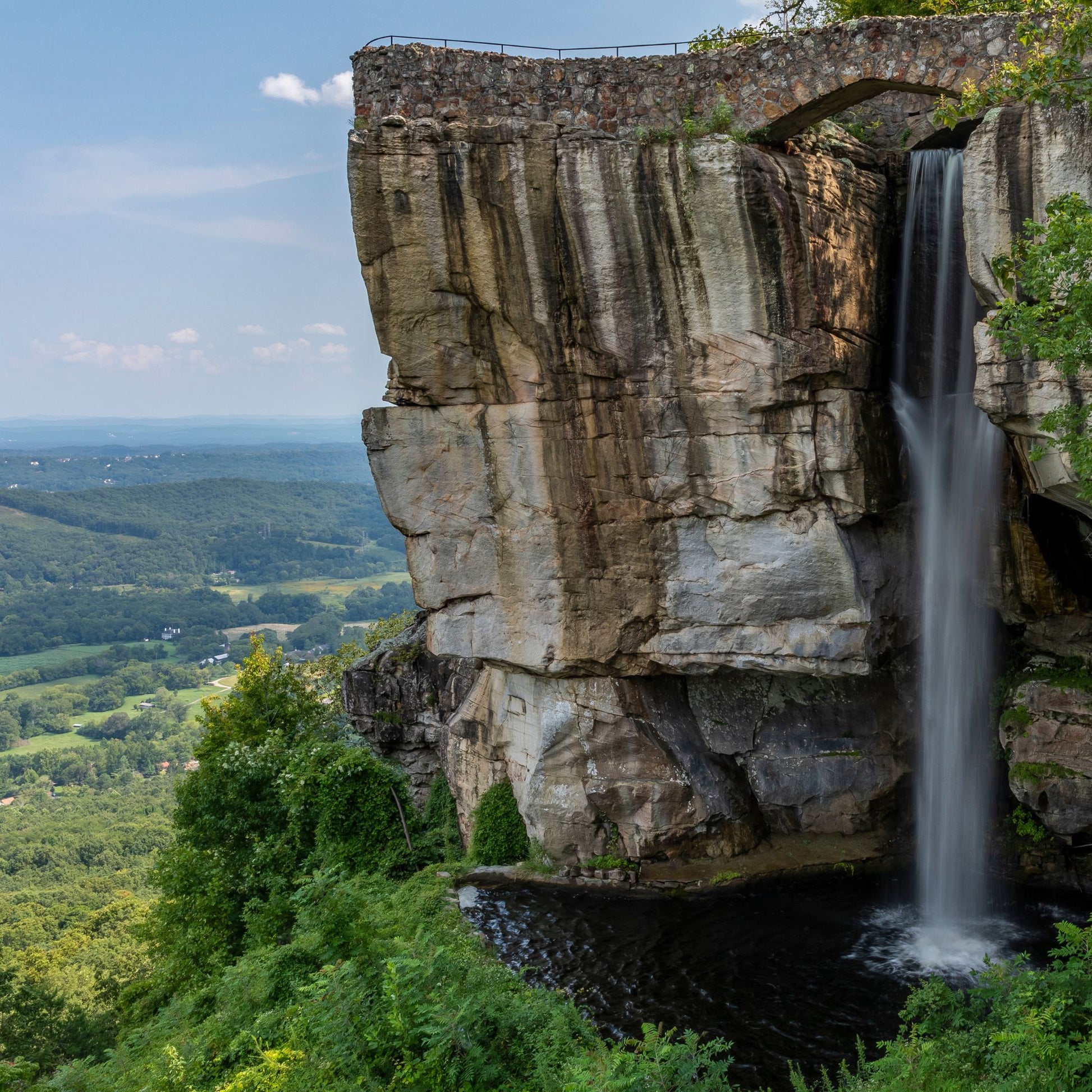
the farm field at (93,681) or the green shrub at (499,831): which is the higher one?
the green shrub at (499,831)

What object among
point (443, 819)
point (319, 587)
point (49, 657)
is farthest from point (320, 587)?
point (443, 819)

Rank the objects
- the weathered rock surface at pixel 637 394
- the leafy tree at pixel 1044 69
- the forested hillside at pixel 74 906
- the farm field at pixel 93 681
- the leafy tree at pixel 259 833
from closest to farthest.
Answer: the leafy tree at pixel 1044 69, the weathered rock surface at pixel 637 394, the leafy tree at pixel 259 833, the forested hillside at pixel 74 906, the farm field at pixel 93 681

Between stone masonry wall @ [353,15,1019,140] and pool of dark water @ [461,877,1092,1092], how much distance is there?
1345 cm

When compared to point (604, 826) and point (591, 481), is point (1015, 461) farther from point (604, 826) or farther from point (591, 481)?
point (604, 826)

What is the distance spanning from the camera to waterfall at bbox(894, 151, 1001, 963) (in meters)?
17.9

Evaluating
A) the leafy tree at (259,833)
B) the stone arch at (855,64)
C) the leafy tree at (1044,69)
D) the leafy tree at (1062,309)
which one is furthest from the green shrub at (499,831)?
the leafy tree at (1044,69)

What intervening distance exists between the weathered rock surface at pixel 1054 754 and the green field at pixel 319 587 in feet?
432

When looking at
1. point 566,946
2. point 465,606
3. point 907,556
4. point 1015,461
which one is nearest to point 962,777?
point 907,556

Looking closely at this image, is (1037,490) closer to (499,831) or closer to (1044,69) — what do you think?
(1044,69)

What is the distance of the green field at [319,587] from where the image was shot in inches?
5940

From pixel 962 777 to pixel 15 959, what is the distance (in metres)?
32.9

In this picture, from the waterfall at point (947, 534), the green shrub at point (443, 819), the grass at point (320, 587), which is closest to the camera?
the waterfall at point (947, 534)

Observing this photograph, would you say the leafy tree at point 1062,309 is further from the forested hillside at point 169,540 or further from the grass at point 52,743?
the forested hillside at point 169,540

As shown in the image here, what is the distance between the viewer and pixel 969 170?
14812 mm
